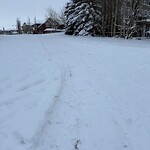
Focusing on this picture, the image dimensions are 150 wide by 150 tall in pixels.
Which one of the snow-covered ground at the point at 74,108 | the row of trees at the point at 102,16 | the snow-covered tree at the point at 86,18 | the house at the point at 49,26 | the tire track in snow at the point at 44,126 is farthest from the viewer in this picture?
the house at the point at 49,26

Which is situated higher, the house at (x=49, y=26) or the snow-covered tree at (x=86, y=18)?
the snow-covered tree at (x=86, y=18)

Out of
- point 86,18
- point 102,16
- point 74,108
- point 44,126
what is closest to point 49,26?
point 102,16

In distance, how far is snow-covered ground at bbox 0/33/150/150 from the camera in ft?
13.4

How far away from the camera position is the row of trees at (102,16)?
27422mm

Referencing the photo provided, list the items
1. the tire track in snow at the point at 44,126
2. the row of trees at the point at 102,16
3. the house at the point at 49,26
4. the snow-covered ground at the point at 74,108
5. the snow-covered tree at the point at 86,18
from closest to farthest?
1. the tire track in snow at the point at 44,126
2. the snow-covered ground at the point at 74,108
3. the row of trees at the point at 102,16
4. the snow-covered tree at the point at 86,18
5. the house at the point at 49,26

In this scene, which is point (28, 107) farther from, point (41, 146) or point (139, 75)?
point (139, 75)

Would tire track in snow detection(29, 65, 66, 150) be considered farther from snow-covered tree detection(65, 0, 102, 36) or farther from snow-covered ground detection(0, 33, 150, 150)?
snow-covered tree detection(65, 0, 102, 36)

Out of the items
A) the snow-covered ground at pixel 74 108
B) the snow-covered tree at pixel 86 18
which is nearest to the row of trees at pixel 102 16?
the snow-covered tree at pixel 86 18

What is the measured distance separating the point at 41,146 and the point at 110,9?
27828mm

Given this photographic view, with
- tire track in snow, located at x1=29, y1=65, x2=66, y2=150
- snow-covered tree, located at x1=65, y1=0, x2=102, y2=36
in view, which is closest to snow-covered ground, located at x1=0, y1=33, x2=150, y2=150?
tire track in snow, located at x1=29, y1=65, x2=66, y2=150

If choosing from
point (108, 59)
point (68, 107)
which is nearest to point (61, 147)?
point (68, 107)

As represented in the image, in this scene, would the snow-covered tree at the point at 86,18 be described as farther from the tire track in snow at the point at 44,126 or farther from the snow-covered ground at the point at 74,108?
the tire track in snow at the point at 44,126

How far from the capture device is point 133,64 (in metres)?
9.76

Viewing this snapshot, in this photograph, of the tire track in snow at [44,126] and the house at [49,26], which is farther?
the house at [49,26]
